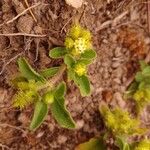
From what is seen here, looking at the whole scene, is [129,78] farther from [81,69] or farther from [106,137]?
[81,69]

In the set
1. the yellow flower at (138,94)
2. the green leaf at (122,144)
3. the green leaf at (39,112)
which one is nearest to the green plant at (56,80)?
the green leaf at (39,112)

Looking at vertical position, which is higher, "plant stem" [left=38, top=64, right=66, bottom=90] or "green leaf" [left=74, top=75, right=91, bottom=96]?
"plant stem" [left=38, top=64, right=66, bottom=90]

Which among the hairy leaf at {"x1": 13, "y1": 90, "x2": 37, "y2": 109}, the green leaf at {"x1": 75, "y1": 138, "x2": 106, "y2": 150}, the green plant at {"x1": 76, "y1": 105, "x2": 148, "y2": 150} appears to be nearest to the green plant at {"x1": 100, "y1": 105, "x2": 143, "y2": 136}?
the green plant at {"x1": 76, "y1": 105, "x2": 148, "y2": 150}

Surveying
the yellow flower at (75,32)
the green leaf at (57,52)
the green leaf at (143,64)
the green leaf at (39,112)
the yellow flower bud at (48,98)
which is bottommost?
the green leaf at (39,112)

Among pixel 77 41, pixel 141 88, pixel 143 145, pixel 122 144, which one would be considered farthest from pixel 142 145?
pixel 77 41

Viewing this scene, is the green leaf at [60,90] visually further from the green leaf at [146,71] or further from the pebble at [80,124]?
the green leaf at [146,71]

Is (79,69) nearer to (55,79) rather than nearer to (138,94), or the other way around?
(55,79)

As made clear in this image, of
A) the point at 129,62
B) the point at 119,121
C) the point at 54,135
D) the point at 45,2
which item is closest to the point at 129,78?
the point at 129,62

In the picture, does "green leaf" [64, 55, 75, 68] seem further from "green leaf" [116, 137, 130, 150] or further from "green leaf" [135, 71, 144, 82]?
"green leaf" [135, 71, 144, 82]
